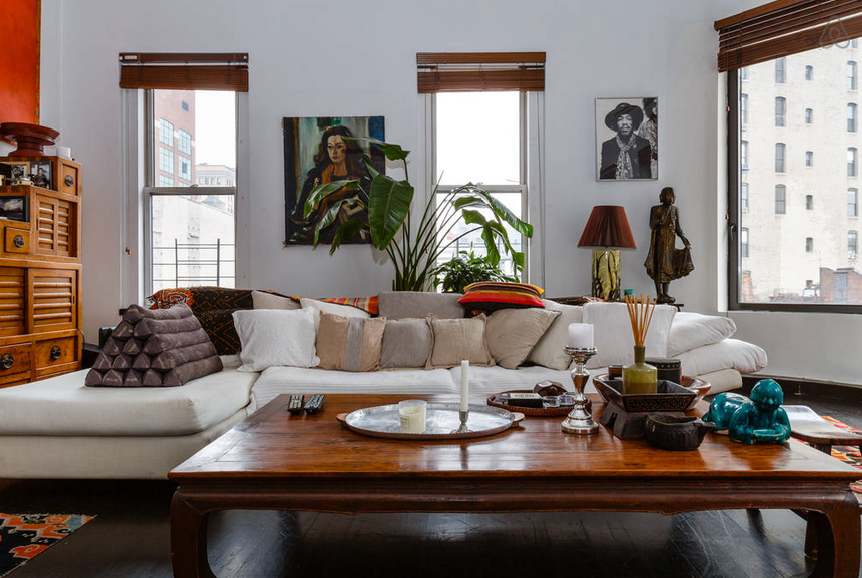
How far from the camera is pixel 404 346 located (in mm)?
2936

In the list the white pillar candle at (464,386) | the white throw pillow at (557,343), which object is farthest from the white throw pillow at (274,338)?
the white pillar candle at (464,386)

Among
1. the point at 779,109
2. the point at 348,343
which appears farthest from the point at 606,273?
the point at 348,343

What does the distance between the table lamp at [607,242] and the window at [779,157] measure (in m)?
1.40

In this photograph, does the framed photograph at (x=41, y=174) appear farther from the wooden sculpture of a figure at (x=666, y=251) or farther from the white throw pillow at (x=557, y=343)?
the wooden sculpture of a figure at (x=666, y=251)

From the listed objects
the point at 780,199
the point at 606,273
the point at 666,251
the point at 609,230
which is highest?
the point at 780,199

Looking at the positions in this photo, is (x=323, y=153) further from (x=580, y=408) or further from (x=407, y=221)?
(x=580, y=408)

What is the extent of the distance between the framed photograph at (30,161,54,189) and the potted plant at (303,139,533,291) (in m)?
1.79

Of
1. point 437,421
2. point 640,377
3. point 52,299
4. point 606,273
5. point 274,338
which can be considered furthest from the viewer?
point 606,273

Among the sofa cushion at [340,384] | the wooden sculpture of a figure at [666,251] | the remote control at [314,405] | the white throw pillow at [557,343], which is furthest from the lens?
the wooden sculpture of a figure at [666,251]

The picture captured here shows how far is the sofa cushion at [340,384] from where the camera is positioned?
8.52 feet

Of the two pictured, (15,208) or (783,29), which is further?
(783,29)

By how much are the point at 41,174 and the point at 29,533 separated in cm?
285

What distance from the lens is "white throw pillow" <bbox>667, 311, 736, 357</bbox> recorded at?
2773 millimetres

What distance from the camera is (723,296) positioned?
441 cm
